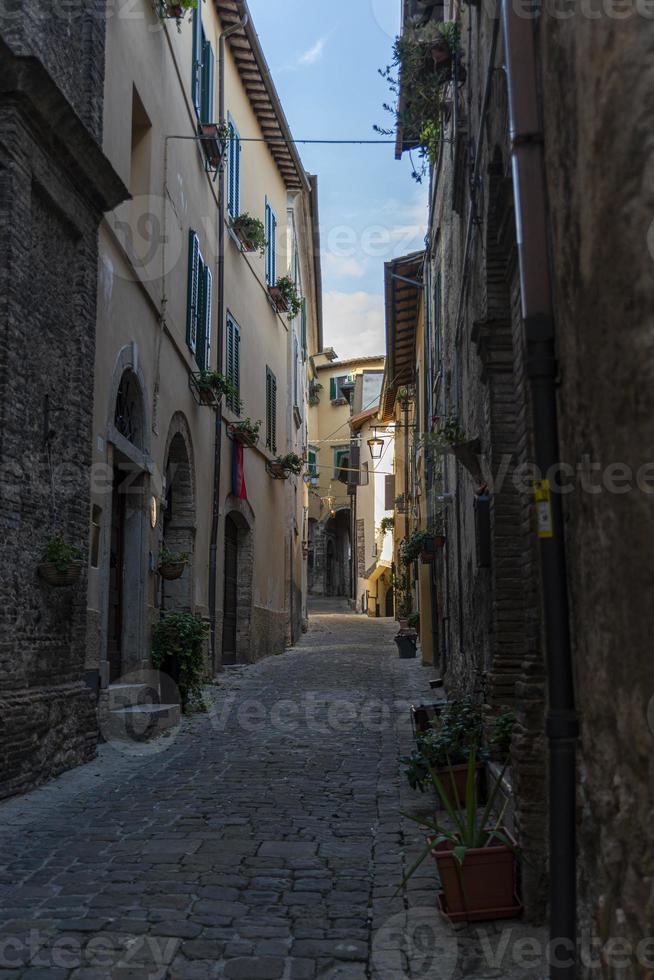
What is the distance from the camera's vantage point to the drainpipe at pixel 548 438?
3.14 meters

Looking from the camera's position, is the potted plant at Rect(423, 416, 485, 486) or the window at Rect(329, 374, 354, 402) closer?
the potted plant at Rect(423, 416, 485, 486)

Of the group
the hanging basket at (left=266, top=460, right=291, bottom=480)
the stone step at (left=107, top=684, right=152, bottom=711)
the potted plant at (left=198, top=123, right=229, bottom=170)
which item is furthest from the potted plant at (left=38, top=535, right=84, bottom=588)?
the hanging basket at (left=266, top=460, right=291, bottom=480)

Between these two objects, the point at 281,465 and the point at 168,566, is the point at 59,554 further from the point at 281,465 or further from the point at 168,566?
the point at 281,465

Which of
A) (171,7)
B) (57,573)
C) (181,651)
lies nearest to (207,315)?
(171,7)

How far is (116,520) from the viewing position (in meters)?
10.2

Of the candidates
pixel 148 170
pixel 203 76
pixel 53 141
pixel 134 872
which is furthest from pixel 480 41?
pixel 203 76

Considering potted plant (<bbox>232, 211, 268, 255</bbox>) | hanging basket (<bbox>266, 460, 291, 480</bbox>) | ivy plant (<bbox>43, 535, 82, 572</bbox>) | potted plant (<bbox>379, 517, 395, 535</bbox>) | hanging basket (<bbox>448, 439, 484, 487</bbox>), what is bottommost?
ivy plant (<bbox>43, 535, 82, 572</bbox>)

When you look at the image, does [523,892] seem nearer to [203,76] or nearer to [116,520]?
[116,520]

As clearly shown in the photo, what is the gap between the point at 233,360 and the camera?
51.7ft

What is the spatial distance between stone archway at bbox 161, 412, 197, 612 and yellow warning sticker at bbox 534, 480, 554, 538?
9.49 metres

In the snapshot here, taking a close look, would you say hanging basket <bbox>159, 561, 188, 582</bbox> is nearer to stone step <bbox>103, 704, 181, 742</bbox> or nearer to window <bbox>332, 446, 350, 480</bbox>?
stone step <bbox>103, 704, 181, 742</bbox>

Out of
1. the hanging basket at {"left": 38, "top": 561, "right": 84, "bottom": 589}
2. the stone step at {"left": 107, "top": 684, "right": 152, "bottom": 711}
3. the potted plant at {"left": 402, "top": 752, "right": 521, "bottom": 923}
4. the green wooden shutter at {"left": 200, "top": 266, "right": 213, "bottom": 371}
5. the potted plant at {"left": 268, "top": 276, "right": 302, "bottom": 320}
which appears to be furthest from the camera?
the potted plant at {"left": 268, "top": 276, "right": 302, "bottom": 320}

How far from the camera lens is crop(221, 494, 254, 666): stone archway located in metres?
16.4

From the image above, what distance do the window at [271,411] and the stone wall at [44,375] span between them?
11126 mm
